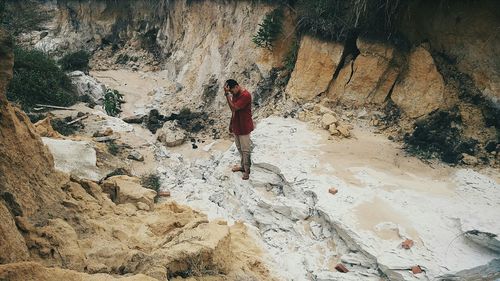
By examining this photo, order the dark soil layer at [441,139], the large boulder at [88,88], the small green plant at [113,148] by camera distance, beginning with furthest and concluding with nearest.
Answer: the large boulder at [88,88], the small green plant at [113,148], the dark soil layer at [441,139]

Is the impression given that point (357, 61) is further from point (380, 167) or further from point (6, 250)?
point (6, 250)

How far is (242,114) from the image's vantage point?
545cm

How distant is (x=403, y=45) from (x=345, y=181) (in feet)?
10.4

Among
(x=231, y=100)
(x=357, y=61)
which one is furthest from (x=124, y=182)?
(x=357, y=61)

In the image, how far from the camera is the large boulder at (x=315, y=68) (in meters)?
7.41

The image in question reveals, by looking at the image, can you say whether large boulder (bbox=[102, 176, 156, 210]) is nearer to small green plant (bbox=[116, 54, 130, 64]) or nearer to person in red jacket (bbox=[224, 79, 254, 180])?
person in red jacket (bbox=[224, 79, 254, 180])

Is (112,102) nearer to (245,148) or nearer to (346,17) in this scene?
(245,148)

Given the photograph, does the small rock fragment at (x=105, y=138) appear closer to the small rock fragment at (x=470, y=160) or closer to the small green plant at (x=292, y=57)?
the small green plant at (x=292, y=57)

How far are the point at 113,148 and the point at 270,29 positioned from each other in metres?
3.86

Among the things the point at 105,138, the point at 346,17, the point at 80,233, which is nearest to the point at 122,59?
the point at 105,138

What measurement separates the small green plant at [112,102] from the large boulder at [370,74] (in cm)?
535

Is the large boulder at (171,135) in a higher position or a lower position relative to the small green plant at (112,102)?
higher

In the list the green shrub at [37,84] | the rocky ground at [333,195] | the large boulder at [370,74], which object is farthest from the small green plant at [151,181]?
the large boulder at [370,74]

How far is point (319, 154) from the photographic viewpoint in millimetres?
5887
